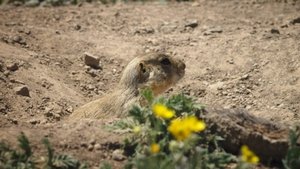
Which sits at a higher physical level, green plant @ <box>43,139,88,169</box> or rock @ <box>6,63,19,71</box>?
green plant @ <box>43,139,88,169</box>

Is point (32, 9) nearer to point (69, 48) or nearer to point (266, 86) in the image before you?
point (69, 48)

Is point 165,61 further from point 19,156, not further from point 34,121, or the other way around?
point 19,156

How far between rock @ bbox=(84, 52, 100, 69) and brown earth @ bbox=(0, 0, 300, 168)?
0.08m

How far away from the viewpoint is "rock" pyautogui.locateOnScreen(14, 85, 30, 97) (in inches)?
233

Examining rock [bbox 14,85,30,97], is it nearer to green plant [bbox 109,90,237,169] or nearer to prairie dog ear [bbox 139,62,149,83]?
prairie dog ear [bbox 139,62,149,83]

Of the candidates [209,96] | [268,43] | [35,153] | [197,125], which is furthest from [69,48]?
[197,125]

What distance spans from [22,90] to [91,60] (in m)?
1.55

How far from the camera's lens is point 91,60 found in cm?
730

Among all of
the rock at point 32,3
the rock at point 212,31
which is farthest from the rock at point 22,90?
the rock at point 32,3

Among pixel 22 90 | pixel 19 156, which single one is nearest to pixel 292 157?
pixel 19 156

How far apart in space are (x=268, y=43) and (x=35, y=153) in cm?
447

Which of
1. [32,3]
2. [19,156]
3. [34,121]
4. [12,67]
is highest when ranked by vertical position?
[32,3]

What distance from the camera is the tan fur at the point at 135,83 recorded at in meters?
5.50

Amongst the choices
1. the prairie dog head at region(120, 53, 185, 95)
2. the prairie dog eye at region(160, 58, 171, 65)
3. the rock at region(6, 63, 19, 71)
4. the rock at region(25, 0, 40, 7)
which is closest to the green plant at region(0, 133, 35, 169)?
the prairie dog head at region(120, 53, 185, 95)
